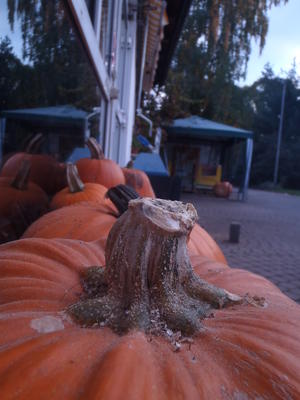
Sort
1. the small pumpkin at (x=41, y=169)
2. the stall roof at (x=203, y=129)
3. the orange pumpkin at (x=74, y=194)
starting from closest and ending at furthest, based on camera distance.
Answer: the small pumpkin at (x=41, y=169), the orange pumpkin at (x=74, y=194), the stall roof at (x=203, y=129)

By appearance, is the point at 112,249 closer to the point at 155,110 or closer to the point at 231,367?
the point at 231,367

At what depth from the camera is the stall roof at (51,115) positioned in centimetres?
195

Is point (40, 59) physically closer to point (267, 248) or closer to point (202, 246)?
point (202, 246)

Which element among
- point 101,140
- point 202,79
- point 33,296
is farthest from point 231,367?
point 202,79

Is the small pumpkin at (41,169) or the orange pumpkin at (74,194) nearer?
the small pumpkin at (41,169)

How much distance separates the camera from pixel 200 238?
1932 mm

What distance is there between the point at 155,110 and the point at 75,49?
52.3ft

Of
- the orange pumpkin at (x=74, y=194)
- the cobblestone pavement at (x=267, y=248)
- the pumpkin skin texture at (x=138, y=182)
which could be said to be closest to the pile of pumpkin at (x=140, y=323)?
the orange pumpkin at (x=74, y=194)

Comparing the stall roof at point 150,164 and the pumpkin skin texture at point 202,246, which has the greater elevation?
the stall roof at point 150,164

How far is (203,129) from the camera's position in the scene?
16.0 meters

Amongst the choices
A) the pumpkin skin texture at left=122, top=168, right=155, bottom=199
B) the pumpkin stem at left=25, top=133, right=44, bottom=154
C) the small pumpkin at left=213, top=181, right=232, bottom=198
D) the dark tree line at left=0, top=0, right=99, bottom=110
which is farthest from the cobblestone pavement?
the small pumpkin at left=213, top=181, right=232, bottom=198

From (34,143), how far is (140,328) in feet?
6.97

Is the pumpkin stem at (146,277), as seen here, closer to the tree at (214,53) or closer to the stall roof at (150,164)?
the stall roof at (150,164)

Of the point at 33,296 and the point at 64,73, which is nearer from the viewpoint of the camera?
the point at 33,296
